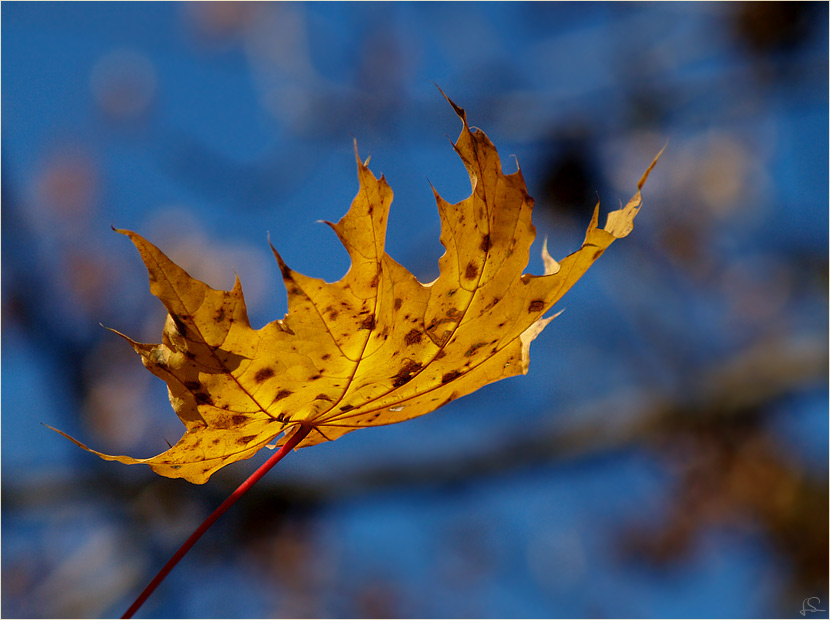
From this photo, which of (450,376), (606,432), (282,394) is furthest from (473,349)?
(606,432)

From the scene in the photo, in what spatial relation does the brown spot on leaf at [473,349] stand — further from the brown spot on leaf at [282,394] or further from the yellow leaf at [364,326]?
the brown spot on leaf at [282,394]

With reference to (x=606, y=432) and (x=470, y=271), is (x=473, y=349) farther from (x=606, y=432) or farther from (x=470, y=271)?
(x=606, y=432)

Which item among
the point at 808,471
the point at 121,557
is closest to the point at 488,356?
the point at 121,557

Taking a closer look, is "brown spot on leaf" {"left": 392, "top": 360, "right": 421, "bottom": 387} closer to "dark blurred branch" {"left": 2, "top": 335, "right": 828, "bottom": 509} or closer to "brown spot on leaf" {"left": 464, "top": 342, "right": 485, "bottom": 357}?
"brown spot on leaf" {"left": 464, "top": 342, "right": 485, "bottom": 357}

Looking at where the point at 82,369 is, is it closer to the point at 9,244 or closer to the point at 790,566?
the point at 9,244

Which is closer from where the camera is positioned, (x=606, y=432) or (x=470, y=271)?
(x=470, y=271)

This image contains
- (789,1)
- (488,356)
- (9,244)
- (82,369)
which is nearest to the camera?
(488,356)

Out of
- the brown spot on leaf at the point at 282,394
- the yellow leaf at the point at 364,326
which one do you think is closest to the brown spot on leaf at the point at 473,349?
the yellow leaf at the point at 364,326
